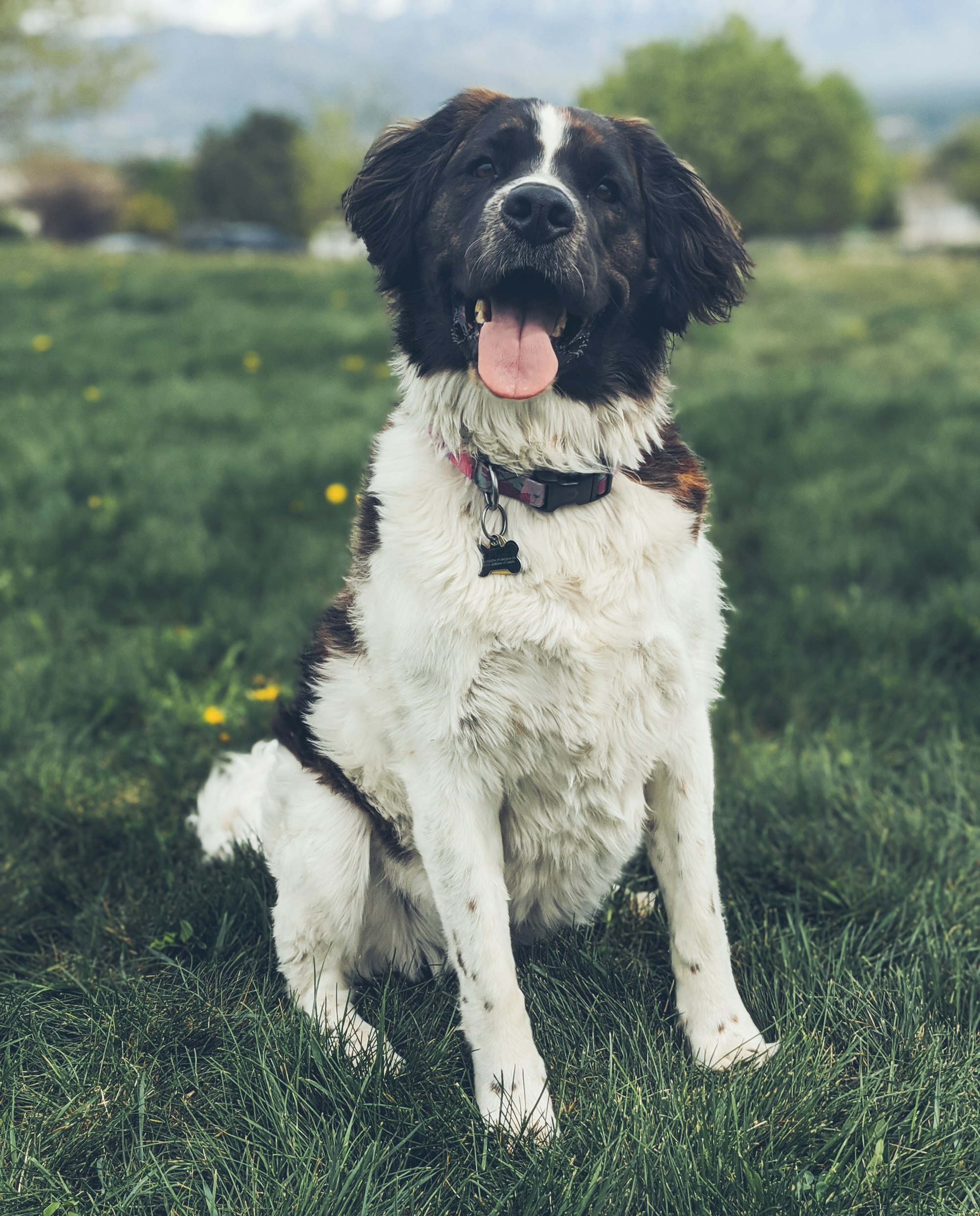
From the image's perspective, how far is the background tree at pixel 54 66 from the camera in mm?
16031

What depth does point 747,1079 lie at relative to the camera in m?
1.78

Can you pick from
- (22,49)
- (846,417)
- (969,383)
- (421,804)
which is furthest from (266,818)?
(22,49)

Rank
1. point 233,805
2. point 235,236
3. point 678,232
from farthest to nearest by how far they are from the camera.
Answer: point 235,236 → point 233,805 → point 678,232

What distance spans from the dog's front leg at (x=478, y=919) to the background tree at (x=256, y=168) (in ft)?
143

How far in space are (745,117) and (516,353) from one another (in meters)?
30.9

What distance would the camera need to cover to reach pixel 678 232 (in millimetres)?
2275

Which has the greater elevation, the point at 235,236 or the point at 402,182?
the point at 402,182

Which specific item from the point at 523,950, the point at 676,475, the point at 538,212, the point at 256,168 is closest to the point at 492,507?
the point at 676,475

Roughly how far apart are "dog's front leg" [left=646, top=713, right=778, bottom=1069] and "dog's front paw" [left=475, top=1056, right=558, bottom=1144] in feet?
1.16

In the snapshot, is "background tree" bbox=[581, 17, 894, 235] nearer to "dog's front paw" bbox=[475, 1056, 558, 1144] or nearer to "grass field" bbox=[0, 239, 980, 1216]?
"grass field" bbox=[0, 239, 980, 1216]

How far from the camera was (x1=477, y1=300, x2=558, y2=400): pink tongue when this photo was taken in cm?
197

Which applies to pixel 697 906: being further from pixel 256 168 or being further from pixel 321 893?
pixel 256 168

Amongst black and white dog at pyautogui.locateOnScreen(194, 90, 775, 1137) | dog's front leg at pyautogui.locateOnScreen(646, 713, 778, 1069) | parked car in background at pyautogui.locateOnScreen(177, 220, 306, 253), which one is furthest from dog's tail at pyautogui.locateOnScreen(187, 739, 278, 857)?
parked car in background at pyautogui.locateOnScreen(177, 220, 306, 253)

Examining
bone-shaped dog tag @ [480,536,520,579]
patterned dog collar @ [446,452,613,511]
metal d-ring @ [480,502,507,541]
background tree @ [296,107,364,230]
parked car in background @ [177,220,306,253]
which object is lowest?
parked car in background @ [177,220,306,253]
